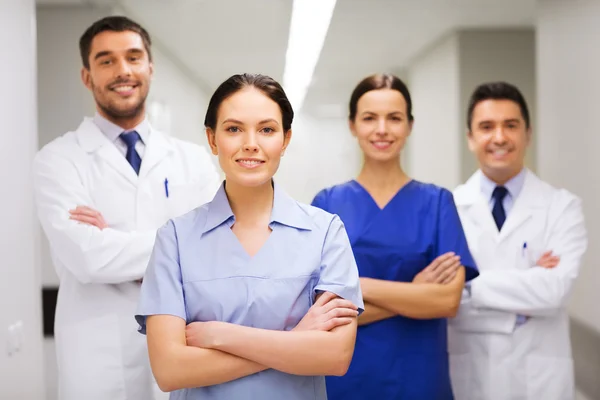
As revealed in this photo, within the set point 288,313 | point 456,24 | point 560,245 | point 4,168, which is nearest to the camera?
point 288,313

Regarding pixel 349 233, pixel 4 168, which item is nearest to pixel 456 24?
pixel 349 233

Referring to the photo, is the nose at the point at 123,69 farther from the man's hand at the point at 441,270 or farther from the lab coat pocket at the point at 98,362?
the man's hand at the point at 441,270

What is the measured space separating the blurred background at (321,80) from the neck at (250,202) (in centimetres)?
77

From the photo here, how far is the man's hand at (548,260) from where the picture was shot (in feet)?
7.50

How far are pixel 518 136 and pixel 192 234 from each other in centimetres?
139

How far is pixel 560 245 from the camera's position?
7.55 feet

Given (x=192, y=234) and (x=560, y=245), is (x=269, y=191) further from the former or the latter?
(x=560, y=245)

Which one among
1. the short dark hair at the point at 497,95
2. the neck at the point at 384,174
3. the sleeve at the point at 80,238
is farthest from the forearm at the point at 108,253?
the short dark hair at the point at 497,95

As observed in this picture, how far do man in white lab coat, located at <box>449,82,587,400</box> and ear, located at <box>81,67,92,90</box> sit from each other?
53.8 inches

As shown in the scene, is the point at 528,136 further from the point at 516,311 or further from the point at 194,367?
the point at 194,367

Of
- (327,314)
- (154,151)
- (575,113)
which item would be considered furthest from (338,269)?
(575,113)

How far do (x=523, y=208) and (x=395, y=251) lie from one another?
607 mm

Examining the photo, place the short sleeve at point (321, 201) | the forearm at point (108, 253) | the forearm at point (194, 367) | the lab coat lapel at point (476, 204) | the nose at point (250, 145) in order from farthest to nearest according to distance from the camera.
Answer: the lab coat lapel at point (476, 204) < the short sleeve at point (321, 201) < the forearm at point (108, 253) < the nose at point (250, 145) < the forearm at point (194, 367)

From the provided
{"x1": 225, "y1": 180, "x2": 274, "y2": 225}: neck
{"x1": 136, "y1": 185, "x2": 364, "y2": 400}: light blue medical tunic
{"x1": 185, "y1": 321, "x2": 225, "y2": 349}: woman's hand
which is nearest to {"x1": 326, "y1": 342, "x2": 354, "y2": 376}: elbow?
{"x1": 136, "y1": 185, "x2": 364, "y2": 400}: light blue medical tunic
